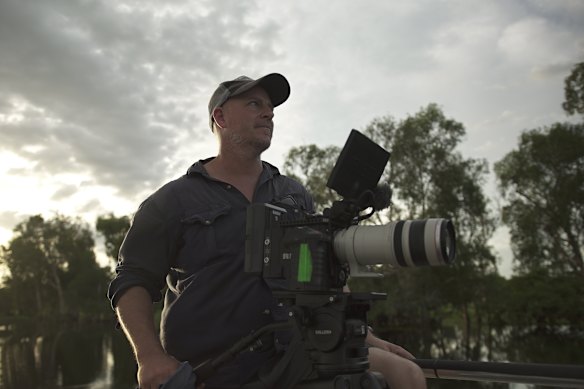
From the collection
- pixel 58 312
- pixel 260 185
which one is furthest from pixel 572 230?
pixel 58 312

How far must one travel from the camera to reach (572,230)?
97.1 ft

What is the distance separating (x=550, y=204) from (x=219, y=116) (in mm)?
30609

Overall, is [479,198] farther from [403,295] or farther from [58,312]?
[58,312]

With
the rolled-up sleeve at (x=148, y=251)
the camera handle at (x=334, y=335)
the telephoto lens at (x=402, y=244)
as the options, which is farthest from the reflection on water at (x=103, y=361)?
the telephoto lens at (x=402, y=244)

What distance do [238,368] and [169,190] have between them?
1067 millimetres

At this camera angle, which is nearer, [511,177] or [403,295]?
[403,295]

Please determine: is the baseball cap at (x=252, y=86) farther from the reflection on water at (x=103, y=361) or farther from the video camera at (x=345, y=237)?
the reflection on water at (x=103, y=361)

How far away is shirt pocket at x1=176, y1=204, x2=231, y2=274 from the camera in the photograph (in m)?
2.87

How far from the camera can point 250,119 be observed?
3207 mm

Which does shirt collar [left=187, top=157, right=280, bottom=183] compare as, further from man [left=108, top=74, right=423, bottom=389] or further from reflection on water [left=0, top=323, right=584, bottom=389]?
reflection on water [left=0, top=323, right=584, bottom=389]

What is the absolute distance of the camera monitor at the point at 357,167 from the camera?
7.64 ft

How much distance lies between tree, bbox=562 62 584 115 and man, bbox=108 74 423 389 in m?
29.7

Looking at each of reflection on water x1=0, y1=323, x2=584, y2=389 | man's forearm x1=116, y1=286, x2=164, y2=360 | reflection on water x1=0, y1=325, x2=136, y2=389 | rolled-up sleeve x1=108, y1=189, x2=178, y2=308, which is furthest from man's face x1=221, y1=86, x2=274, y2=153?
reflection on water x1=0, y1=325, x2=136, y2=389

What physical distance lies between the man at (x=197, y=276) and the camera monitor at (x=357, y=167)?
834 mm
